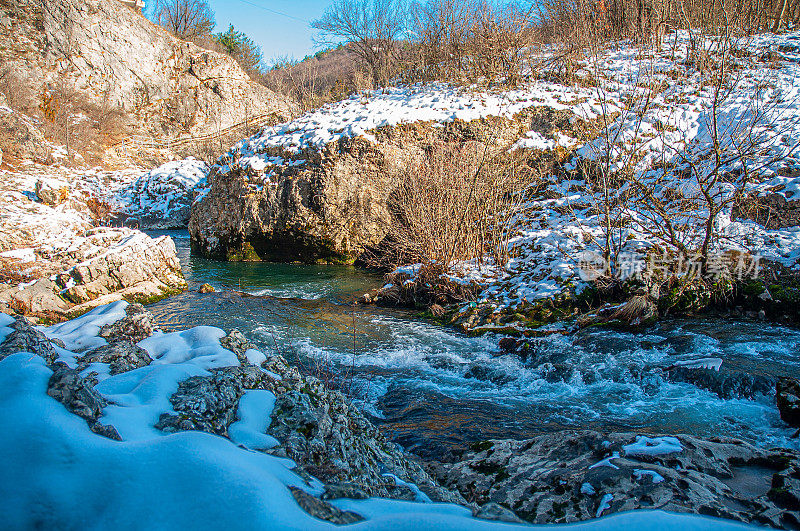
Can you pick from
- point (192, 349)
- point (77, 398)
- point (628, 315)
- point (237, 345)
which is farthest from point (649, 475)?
point (628, 315)

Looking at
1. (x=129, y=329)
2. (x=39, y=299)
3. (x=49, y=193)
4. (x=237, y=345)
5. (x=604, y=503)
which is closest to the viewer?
(x=604, y=503)

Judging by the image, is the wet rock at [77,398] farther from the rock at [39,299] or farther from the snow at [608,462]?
the rock at [39,299]

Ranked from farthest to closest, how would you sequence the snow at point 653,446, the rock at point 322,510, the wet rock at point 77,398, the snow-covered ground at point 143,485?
the snow at point 653,446, the wet rock at point 77,398, the rock at point 322,510, the snow-covered ground at point 143,485

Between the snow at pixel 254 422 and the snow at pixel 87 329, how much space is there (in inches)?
74.6

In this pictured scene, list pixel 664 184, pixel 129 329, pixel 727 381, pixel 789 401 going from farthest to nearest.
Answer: pixel 664 184
pixel 727 381
pixel 789 401
pixel 129 329

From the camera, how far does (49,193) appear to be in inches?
476

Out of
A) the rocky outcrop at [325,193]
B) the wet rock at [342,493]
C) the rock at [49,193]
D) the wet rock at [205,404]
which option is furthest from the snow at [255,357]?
the rock at [49,193]

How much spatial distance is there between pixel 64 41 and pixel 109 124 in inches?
200

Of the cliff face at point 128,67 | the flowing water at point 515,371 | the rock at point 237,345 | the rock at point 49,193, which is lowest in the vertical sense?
the flowing water at point 515,371

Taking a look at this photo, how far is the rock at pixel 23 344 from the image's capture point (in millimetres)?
2164

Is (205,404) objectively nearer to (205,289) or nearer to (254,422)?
(254,422)

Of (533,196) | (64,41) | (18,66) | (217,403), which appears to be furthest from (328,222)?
(64,41)

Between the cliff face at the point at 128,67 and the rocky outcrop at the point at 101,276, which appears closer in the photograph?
the rocky outcrop at the point at 101,276

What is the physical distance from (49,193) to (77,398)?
14.1 meters
